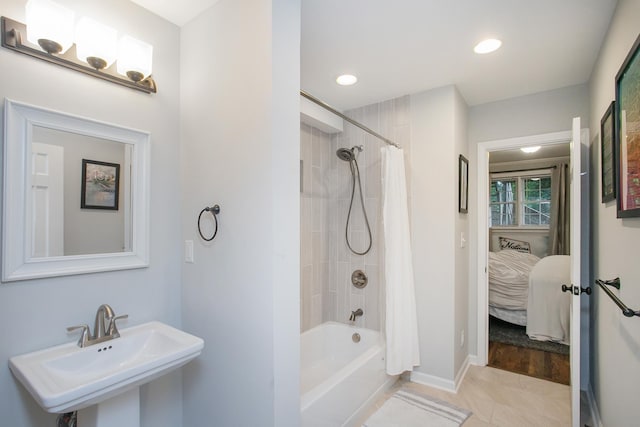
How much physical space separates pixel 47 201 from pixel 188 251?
2.15 ft

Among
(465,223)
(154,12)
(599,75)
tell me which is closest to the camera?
(154,12)

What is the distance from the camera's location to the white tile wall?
2812mm

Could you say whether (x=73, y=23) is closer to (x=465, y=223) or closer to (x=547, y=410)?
(x=465, y=223)

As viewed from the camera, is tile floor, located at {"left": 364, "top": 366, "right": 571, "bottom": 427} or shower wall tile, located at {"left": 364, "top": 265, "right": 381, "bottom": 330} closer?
tile floor, located at {"left": 364, "top": 366, "right": 571, "bottom": 427}

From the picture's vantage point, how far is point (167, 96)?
1729 mm

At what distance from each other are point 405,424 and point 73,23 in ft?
9.42

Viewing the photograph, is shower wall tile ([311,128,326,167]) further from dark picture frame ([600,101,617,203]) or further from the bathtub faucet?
dark picture frame ([600,101,617,203])

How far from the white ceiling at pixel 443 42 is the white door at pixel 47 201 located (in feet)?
3.00

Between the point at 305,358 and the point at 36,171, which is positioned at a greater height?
the point at 36,171

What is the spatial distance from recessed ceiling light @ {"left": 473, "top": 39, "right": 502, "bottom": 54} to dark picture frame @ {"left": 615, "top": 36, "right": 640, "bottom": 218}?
28.5 inches

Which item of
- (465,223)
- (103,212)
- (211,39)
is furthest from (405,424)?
(211,39)

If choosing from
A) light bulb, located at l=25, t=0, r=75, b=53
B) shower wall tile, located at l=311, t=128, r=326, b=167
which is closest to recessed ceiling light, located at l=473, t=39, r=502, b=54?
shower wall tile, located at l=311, t=128, r=326, b=167

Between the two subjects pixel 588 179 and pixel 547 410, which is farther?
pixel 588 179

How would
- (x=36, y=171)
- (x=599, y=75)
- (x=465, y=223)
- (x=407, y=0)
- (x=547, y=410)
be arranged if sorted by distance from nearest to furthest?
1. (x=36, y=171)
2. (x=407, y=0)
3. (x=599, y=75)
4. (x=547, y=410)
5. (x=465, y=223)
